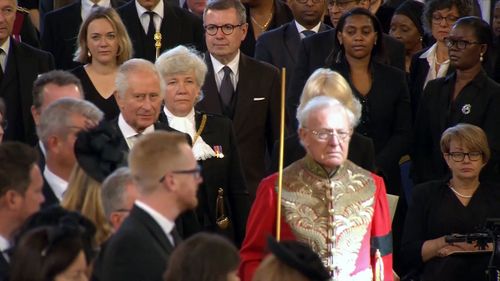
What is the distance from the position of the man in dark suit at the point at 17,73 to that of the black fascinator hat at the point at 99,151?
8.90 ft

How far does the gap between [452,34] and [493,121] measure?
67 cm

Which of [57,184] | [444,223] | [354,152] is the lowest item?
[444,223]

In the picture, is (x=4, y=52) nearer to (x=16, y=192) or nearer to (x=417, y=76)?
(x=417, y=76)

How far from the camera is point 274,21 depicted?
10.8 meters

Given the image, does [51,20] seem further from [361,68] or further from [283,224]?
[283,224]

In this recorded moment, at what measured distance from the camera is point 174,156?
5.54 m

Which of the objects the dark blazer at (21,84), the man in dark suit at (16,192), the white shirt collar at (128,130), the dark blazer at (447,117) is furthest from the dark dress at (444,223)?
the man in dark suit at (16,192)

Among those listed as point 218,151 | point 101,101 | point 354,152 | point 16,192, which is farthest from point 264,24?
point 16,192

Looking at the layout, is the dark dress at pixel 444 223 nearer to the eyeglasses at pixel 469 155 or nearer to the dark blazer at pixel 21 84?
the eyeglasses at pixel 469 155

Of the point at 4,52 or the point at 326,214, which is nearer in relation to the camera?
the point at 326,214

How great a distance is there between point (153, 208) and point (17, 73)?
12.6 feet

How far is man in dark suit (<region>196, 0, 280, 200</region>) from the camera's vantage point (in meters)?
9.00

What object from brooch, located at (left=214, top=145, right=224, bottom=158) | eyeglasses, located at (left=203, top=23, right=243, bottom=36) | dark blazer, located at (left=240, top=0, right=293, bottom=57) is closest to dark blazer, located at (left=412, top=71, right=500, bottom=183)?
eyeglasses, located at (left=203, top=23, right=243, bottom=36)

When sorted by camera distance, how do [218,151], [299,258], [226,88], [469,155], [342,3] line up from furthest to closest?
[342,3]
[226,88]
[469,155]
[218,151]
[299,258]
